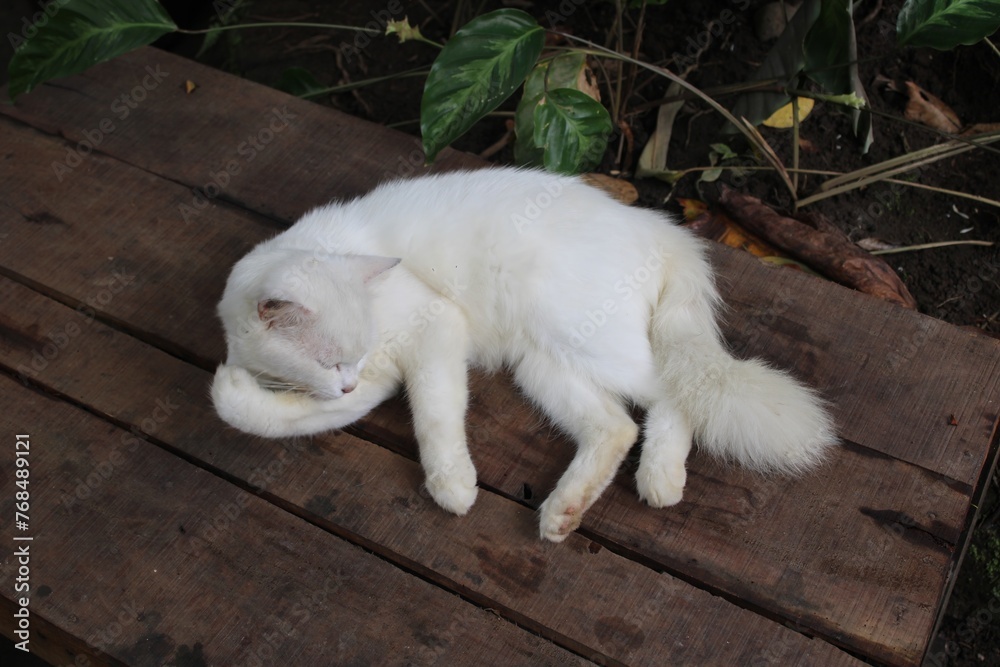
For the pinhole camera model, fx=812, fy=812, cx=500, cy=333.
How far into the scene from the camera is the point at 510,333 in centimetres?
206

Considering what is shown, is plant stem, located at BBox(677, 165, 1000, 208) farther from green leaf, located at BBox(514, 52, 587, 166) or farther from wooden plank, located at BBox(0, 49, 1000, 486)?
wooden plank, located at BBox(0, 49, 1000, 486)

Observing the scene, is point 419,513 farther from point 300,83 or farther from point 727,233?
point 300,83

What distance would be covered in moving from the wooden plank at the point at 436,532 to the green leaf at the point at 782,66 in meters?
1.69

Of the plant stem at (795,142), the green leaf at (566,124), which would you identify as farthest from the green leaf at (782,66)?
the green leaf at (566,124)

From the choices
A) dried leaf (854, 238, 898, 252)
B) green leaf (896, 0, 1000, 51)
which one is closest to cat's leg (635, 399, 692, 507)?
green leaf (896, 0, 1000, 51)

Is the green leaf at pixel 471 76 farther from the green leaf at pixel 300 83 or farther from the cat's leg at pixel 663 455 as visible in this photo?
the green leaf at pixel 300 83

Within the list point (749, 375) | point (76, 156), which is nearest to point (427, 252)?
point (749, 375)

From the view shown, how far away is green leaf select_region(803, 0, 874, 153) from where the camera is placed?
233 centimetres

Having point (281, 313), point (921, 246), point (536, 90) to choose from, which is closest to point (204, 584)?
point (281, 313)

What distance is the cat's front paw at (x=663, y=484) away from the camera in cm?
182

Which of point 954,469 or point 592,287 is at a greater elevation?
point 592,287

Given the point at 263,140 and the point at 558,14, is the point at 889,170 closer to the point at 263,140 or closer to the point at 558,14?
the point at 558,14

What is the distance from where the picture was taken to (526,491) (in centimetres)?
192

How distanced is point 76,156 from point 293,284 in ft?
4.40
